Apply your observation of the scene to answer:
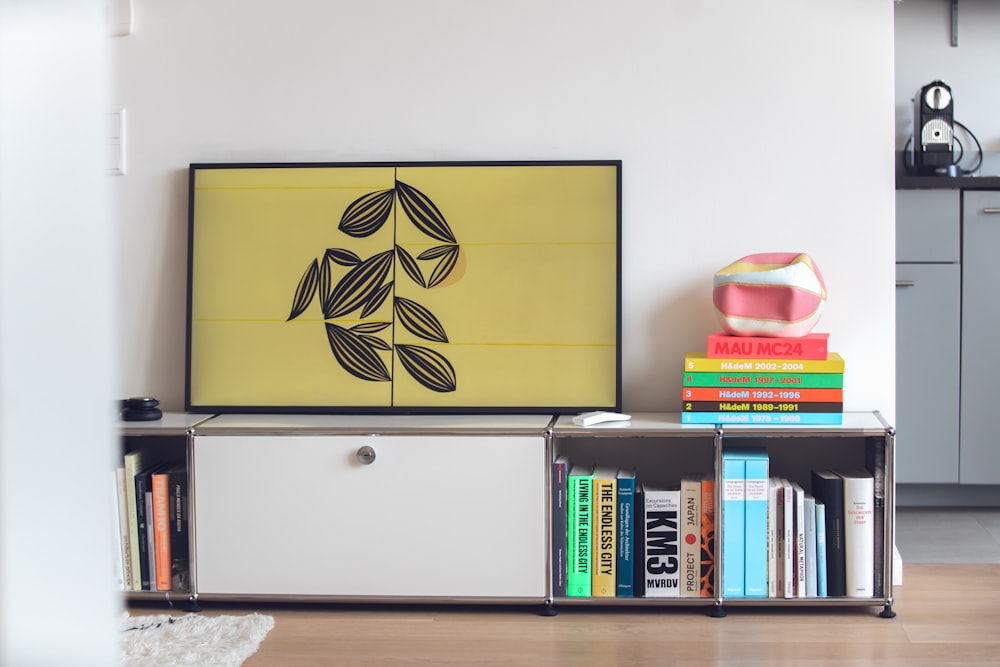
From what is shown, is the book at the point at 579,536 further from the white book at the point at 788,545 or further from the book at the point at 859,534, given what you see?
the book at the point at 859,534

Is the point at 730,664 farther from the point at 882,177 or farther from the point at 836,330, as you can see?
the point at 882,177

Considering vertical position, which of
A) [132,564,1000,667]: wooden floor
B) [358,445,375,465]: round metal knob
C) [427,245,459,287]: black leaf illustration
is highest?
[427,245,459,287]: black leaf illustration

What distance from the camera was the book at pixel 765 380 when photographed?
2438 millimetres

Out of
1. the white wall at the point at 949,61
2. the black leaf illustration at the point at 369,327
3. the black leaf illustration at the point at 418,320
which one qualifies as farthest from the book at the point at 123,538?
the white wall at the point at 949,61

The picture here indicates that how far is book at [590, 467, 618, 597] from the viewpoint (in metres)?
2.48

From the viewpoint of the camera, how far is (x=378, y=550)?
2.50 metres

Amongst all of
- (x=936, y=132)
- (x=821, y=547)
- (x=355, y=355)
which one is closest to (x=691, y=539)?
(x=821, y=547)

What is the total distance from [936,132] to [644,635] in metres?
2.31

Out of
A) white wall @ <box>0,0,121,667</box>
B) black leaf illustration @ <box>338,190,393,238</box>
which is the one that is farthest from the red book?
white wall @ <box>0,0,121,667</box>

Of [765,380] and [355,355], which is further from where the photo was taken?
[355,355]

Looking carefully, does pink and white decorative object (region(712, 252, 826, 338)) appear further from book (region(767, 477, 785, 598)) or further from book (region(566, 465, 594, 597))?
book (region(566, 465, 594, 597))

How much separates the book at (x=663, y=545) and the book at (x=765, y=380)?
0.31 m

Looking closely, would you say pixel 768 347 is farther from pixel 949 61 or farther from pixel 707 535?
pixel 949 61

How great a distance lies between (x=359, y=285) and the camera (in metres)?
2.80
